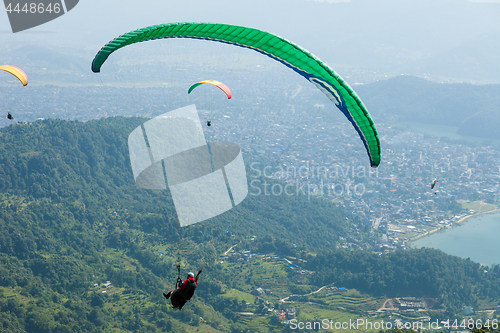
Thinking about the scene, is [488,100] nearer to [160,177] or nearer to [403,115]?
[403,115]

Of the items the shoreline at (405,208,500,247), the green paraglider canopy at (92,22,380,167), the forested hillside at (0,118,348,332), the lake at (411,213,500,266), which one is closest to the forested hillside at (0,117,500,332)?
the forested hillside at (0,118,348,332)

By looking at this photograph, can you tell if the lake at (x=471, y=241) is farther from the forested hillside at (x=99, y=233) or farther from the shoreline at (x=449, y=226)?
the forested hillside at (x=99, y=233)

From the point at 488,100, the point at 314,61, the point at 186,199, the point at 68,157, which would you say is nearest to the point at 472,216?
the point at 186,199

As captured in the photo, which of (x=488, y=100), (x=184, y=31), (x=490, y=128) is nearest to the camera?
(x=184, y=31)

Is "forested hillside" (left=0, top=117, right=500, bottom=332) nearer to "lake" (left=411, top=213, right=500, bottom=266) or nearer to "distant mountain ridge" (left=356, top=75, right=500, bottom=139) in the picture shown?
"lake" (left=411, top=213, right=500, bottom=266)

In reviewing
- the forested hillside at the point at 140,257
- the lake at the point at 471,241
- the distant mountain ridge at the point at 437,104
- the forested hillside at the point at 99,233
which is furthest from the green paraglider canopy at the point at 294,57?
the distant mountain ridge at the point at 437,104
